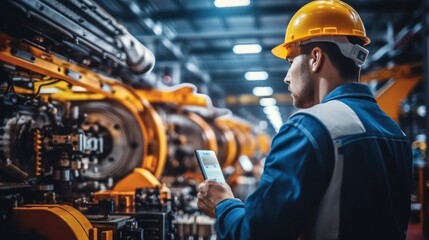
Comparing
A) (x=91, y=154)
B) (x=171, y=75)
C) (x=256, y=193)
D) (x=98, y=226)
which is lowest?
(x=98, y=226)

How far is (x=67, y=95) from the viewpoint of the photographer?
4.18 meters

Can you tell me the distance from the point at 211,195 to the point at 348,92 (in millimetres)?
639

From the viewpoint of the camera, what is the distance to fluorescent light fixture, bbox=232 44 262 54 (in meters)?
10.8

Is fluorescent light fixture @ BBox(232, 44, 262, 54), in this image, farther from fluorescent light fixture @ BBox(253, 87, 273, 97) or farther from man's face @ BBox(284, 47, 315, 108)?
man's face @ BBox(284, 47, 315, 108)

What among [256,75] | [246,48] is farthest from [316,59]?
[256,75]

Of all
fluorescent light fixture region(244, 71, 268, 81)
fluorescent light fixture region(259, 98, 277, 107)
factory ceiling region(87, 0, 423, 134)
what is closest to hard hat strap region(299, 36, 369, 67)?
factory ceiling region(87, 0, 423, 134)

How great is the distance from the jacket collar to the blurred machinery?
3.87ft

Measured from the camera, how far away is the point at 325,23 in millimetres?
1751

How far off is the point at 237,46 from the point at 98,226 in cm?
907

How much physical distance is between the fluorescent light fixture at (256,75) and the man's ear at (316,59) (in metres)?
12.5

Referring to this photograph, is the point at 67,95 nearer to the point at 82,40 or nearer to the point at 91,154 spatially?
the point at 91,154

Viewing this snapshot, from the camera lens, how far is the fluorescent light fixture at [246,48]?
10.8m

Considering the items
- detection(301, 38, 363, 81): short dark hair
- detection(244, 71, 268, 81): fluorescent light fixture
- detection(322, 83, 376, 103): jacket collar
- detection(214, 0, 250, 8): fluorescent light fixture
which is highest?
detection(244, 71, 268, 81): fluorescent light fixture

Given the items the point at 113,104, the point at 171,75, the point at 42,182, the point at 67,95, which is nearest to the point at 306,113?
the point at 42,182
